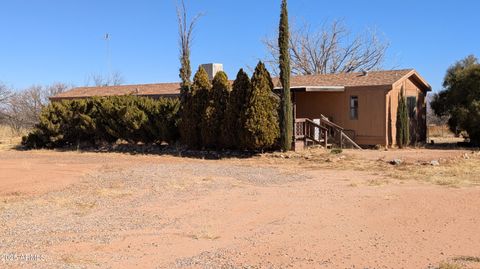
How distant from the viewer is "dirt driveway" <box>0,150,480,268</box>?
5809mm

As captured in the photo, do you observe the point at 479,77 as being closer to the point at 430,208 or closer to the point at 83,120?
the point at 430,208

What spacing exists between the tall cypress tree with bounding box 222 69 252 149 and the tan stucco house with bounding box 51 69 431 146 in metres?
2.72

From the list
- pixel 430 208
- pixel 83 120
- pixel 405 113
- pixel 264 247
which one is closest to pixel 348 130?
pixel 405 113

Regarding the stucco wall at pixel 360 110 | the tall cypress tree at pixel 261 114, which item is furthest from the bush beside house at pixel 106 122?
the stucco wall at pixel 360 110

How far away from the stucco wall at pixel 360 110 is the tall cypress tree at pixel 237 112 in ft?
19.3

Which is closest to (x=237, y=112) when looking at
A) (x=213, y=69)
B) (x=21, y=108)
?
(x=213, y=69)

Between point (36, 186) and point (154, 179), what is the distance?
104 inches

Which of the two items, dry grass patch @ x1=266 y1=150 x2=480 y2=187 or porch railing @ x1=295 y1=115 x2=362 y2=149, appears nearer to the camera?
dry grass patch @ x1=266 y1=150 x2=480 y2=187

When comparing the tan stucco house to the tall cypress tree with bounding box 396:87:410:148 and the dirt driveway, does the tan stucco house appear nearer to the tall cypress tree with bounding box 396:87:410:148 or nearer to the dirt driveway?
the tall cypress tree with bounding box 396:87:410:148

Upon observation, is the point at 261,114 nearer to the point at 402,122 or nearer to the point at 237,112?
the point at 237,112

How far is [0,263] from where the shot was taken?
18.2ft

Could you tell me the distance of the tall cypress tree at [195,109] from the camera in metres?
19.8

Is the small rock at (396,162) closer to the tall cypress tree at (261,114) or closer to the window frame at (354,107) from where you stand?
the tall cypress tree at (261,114)

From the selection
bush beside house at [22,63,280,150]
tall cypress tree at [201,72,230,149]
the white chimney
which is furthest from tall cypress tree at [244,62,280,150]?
the white chimney
